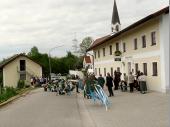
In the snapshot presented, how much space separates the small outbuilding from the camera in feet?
266

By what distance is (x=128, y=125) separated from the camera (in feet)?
39.8

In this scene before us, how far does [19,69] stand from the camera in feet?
267

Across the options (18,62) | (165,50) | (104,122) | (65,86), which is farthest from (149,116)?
(18,62)

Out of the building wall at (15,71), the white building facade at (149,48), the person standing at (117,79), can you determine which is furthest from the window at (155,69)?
the building wall at (15,71)

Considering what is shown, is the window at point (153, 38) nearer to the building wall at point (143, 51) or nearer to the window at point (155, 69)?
the building wall at point (143, 51)

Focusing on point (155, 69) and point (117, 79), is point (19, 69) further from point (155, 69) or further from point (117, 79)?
point (155, 69)

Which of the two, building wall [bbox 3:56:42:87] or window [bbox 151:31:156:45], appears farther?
building wall [bbox 3:56:42:87]

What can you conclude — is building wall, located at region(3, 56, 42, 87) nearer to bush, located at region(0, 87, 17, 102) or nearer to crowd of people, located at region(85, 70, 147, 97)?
bush, located at region(0, 87, 17, 102)

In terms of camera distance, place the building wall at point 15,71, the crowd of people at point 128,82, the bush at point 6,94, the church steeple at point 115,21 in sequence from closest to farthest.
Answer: the crowd of people at point 128,82
the bush at point 6,94
the building wall at point 15,71
the church steeple at point 115,21

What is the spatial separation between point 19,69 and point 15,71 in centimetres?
102

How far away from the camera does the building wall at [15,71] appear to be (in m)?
81.2

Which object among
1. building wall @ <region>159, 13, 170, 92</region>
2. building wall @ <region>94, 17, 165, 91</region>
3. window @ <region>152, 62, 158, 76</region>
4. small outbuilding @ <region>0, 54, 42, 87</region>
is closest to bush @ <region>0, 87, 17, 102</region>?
building wall @ <region>94, 17, 165, 91</region>

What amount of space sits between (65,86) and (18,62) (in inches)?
2018

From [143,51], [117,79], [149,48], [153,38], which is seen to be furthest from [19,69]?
[153,38]
